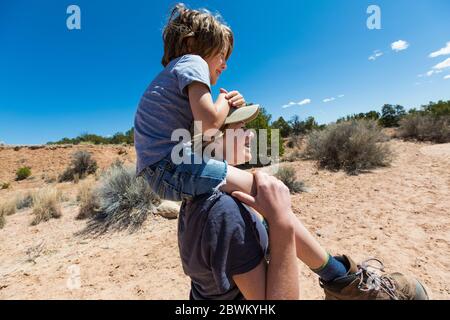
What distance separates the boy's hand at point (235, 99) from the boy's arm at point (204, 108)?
0.12 meters

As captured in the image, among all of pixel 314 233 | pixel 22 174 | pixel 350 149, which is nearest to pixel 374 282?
pixel 314 233

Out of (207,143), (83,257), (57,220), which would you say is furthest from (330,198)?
(57,220)

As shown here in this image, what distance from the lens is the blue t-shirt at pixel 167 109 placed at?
1247 mm

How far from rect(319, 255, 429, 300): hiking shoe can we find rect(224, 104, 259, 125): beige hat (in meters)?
1.02

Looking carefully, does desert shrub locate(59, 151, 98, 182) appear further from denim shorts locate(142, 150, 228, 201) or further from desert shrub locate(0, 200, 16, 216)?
denim shorts locate(142, 150, 228, 201)

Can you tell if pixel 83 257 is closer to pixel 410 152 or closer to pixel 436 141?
pixel 410 152

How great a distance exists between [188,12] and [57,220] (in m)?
6.22

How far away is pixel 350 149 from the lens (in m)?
7.86

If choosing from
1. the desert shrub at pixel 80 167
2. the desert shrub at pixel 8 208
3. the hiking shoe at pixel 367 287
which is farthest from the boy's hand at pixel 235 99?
the desert shrub at pixel 80 167

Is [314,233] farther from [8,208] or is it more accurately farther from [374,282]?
[8,208]

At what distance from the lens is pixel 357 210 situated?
4586 mm

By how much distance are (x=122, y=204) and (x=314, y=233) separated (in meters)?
3.66

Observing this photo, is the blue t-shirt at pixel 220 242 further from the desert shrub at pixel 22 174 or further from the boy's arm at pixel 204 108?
the desert shrub at pixel 22 174

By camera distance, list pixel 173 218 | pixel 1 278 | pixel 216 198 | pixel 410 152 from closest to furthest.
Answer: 1. pixel 216 198
2. pixel 1 278
3. pixel 173 218
4. pixel 410 152
